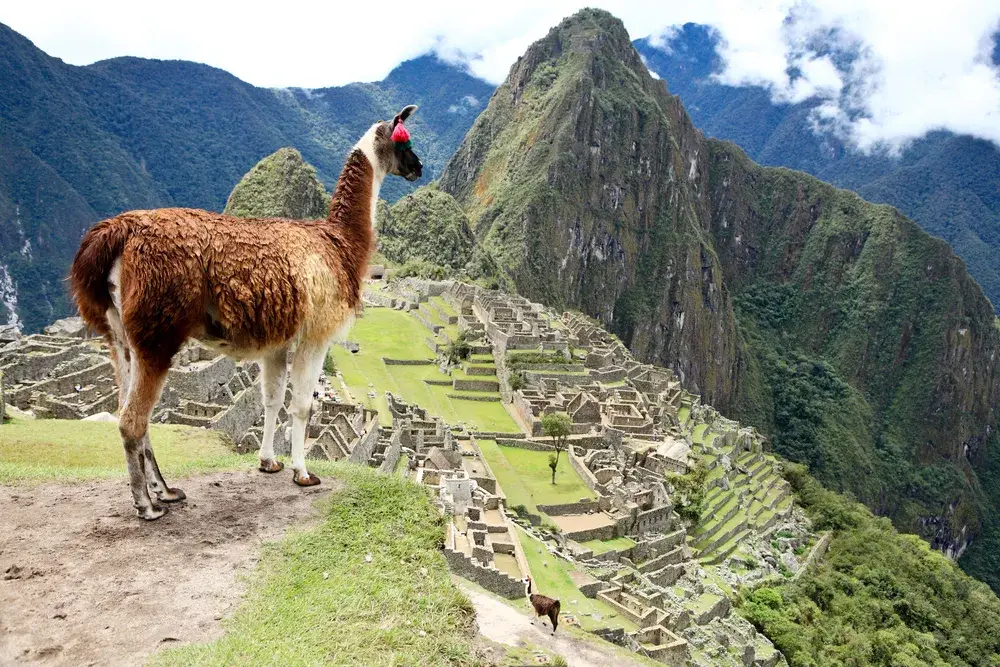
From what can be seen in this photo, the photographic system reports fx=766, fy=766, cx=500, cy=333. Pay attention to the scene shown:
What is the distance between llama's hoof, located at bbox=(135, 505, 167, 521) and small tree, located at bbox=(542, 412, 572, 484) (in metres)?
22.4

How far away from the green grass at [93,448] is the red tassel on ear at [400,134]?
3.64m

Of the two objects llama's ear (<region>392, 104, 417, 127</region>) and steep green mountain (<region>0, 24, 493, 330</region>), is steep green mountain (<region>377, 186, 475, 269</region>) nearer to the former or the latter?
steep green mountain (<region>0, 24, 493, 330</region>)

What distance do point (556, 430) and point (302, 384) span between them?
76.9 feet

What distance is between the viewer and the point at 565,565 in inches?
733

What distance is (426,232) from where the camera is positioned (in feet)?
299

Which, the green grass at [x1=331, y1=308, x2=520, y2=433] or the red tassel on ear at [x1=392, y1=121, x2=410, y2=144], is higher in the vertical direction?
the red tassel on ear at [x1=392, y1=121, x2=410, y2=144]

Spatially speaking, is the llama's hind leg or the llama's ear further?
the llama's ear

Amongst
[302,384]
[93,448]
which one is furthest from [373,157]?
[93,448]

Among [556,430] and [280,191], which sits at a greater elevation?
[280,191]

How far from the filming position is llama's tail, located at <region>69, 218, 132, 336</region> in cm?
545

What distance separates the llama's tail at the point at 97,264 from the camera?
17.9ft

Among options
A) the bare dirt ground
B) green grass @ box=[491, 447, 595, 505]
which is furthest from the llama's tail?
green grass @ box=[491, 447, 595, 505]

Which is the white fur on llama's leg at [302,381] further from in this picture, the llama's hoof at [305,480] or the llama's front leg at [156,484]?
the llama's front leg at [156,484]

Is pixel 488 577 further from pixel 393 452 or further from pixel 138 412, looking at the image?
pixel 138 412
